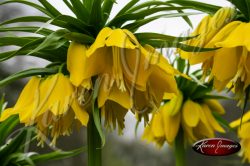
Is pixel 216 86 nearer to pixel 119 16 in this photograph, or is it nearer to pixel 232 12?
pixel 232 12

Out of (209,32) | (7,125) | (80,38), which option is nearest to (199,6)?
(209,32)

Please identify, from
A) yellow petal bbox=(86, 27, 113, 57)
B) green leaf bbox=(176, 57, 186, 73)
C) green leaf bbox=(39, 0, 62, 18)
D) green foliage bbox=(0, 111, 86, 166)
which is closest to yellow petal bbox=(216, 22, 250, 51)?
yellow petal bbox=(86, 27, 113, 57)

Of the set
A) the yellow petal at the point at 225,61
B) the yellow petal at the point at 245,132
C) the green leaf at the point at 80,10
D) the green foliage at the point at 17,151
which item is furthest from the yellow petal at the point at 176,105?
the green leaf at the point at 80,10

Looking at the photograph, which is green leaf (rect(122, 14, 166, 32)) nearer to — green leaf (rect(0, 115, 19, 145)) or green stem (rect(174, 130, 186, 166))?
green leaf (rect(0, 115, 19, 145))

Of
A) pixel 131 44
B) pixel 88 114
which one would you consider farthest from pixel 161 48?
pixel 88 114

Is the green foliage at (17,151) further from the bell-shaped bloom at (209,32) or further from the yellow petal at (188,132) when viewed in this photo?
the yellow petal at (188,132)

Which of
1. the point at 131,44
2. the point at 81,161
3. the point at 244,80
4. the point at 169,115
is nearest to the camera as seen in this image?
the point at 131,44
